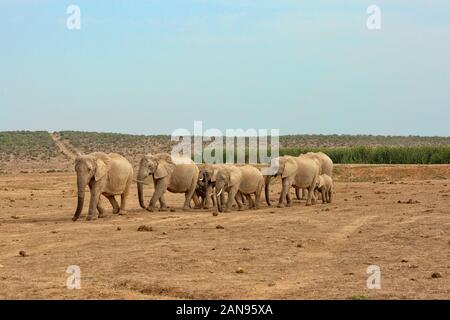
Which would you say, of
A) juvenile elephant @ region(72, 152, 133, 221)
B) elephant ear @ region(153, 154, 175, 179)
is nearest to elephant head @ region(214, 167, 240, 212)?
elephant ear @ region(153, 154, 175, 179)

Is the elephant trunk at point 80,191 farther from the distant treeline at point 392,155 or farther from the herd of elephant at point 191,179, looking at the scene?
the distant treeline at point 392,155

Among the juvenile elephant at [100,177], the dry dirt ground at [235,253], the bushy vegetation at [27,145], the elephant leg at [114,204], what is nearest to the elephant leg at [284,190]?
the dry dirt ground at [235,253]

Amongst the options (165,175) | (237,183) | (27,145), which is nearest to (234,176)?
(237,183)

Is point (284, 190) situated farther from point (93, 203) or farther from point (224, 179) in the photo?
point (93, 203)

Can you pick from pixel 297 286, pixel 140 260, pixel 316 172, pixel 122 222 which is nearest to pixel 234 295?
pixel 297 286

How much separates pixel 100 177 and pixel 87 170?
20.4 inches

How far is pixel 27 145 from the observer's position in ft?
335

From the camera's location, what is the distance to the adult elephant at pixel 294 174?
2744cm

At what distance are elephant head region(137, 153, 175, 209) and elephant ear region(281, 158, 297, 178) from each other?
3.74 m

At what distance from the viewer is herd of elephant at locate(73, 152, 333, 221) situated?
75.9ft

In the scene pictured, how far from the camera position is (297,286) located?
12.0m

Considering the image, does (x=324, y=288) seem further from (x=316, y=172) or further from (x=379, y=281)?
(x=316, y=172)

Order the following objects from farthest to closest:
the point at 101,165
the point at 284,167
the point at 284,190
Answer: the point at 284,167 → the point at 284,190 → the point at 101,165
